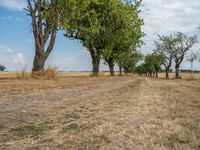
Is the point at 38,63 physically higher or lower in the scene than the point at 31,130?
higher

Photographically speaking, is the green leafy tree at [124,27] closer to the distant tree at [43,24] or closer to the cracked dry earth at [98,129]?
the distant tree at [43,24]

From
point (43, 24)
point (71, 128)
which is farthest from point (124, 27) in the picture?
point (71, 128)

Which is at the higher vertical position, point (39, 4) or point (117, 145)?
point (39, 4)

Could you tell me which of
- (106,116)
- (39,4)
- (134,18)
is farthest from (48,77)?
(134,18)

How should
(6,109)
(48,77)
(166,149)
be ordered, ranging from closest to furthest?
1. (166,149)
2. (6,109)
3. (48,77)

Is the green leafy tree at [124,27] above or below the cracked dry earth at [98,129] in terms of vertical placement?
above

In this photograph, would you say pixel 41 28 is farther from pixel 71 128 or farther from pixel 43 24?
pixel 71 128

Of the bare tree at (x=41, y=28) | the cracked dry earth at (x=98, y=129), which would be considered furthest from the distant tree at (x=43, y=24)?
the cracked dry earth at (x=98, y=129)

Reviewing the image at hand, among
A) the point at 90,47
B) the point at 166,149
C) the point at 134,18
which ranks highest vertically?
the point at 134,18

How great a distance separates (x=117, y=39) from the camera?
48438 mm

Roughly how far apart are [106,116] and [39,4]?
19542 millimetres

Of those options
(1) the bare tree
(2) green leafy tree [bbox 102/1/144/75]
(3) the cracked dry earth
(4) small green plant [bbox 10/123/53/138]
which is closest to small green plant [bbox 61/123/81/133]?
(3) the cracked dry earth

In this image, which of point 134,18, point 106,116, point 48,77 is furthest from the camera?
point 134,18

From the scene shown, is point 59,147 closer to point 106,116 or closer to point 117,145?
point 117,145
